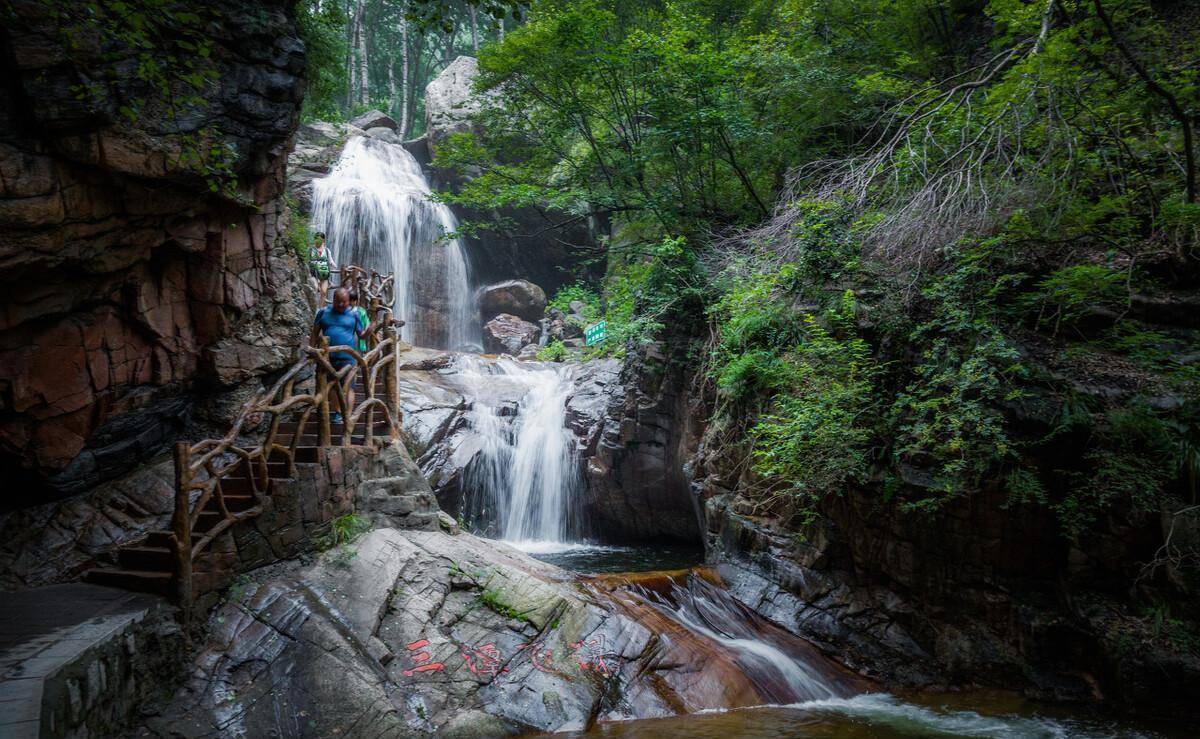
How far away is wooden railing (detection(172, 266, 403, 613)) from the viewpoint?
183 inches

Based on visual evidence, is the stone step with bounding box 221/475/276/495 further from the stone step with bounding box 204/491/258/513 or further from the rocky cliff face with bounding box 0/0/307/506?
the rocky cliff face with bounding box 0/0/307/506

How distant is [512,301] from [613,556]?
12465mm

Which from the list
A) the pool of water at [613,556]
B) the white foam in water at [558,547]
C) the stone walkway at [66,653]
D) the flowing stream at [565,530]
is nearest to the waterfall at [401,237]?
the flowing stream at [565,530]

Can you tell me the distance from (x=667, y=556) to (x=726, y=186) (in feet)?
23.2

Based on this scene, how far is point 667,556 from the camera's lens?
1098 centimetres

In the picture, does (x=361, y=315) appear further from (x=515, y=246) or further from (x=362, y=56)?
(x=362, y=56)

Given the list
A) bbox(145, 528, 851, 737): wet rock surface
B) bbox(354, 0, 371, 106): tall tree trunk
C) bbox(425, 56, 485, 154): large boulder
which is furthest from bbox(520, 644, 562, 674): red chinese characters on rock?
bbox(354, 0, 371, 106): tall tree trunk

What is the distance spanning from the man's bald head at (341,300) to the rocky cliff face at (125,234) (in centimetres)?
167

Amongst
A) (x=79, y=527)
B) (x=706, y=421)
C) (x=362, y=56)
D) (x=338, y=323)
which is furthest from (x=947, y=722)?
(x=362, y=56)

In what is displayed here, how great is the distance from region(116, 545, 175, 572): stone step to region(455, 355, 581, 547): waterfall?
7.06 metres

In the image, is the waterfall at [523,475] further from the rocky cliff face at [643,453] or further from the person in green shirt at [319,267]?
the person in green shirt at [319,267]

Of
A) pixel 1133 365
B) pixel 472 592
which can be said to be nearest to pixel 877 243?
pixel 1133 365

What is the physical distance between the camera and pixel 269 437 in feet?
17.7

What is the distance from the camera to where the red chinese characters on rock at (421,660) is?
5.03 metres
